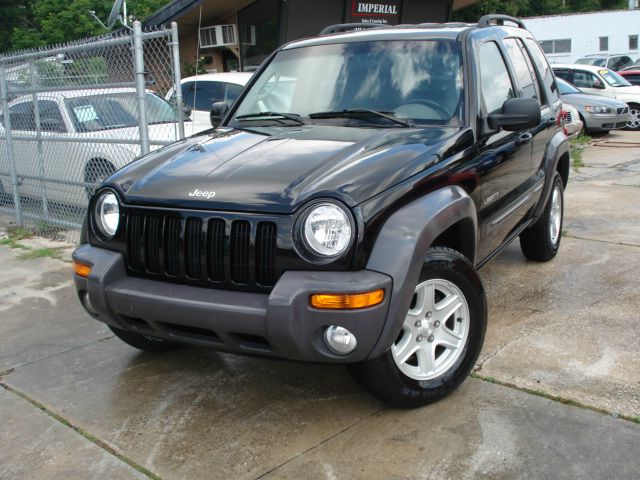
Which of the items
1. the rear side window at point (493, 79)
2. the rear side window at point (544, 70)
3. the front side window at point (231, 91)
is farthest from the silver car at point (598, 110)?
the rear side window at point (493, 79)

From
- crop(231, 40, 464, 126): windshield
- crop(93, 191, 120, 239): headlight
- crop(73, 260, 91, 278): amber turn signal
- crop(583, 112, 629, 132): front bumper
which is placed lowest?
crop(583, 112, 629, 132): front bumper

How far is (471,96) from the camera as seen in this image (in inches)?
160

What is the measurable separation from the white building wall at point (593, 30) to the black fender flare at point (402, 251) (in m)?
29.9

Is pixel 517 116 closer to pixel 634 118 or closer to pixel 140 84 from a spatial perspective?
pixel 140 84

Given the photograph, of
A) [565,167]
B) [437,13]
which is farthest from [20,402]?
[437,13]

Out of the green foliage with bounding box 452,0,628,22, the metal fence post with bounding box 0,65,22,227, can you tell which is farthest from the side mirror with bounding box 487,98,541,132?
the green foliage with bounding box 452,0,628,22

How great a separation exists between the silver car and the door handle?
11077 mm

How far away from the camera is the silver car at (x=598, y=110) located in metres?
14.9

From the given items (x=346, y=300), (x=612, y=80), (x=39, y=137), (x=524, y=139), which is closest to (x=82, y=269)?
(x=346, y=300)

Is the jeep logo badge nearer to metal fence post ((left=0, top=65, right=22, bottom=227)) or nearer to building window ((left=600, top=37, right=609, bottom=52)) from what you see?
metal fence post ((left=0, top=65, right=22, bottom=227))

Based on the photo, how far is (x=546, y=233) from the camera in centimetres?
571

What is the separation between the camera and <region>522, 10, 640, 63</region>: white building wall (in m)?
30.8

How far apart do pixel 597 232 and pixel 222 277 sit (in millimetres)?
4838

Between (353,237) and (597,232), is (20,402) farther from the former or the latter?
(597,232)
